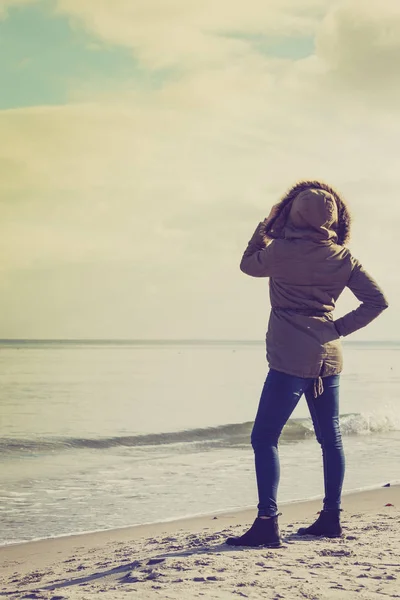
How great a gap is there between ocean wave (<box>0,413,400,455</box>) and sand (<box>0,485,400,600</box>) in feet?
23.8

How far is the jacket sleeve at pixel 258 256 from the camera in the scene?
15.1ft

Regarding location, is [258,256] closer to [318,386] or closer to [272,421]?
[318,386]

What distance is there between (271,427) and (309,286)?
0.86 m

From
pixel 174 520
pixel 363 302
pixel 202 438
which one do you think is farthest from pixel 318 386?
pixel 202 438

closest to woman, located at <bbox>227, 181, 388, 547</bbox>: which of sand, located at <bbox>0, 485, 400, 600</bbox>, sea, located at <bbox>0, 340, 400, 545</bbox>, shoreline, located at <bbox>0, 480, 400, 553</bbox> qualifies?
sand, located at <bbox>0, 485, 400, 600</bbox>

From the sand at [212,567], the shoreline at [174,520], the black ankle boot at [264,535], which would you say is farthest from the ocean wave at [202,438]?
the black ankle boot at [264,535]

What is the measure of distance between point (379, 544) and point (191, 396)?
18.8 metres

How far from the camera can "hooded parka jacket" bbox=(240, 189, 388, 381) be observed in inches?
180

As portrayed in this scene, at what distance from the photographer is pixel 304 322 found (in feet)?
15.1

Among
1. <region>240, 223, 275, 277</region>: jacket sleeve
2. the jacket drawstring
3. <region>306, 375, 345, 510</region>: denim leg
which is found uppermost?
<region>240, 223, 275, 277</region>: jacket sleeve

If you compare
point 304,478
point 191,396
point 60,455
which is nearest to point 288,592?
point 304,478

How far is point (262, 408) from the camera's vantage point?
15.2 ft

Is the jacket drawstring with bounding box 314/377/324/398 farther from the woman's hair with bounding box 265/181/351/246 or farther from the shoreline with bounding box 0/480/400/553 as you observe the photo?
the shoreline with bounding box 0/480/400/553

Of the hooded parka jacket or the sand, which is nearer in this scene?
the sand
